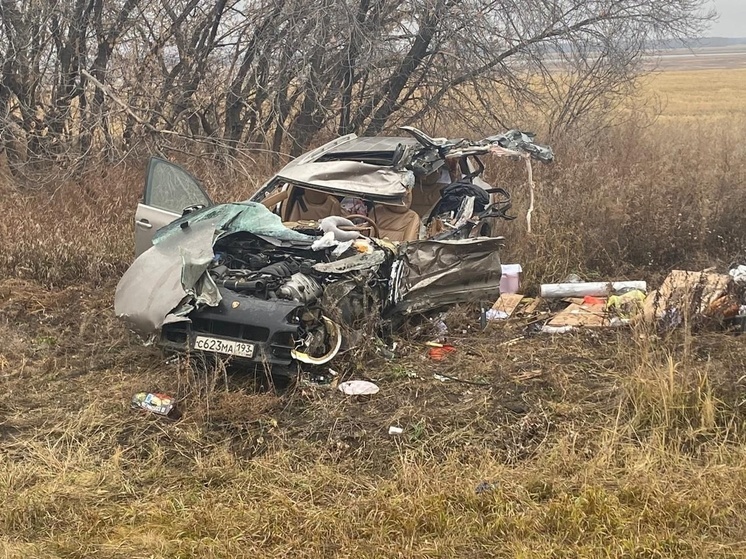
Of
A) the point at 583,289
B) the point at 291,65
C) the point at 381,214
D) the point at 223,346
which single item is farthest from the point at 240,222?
the point at 291,65

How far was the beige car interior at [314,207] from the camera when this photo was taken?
656 cm

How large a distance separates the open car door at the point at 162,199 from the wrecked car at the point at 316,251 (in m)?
0.01

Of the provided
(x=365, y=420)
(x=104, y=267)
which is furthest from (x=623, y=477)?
(x=104, y=267)

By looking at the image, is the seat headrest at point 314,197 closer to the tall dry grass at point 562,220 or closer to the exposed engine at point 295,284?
the exposed engine at point 295,284

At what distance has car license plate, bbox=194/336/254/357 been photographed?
442 centimetres

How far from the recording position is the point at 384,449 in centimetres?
394

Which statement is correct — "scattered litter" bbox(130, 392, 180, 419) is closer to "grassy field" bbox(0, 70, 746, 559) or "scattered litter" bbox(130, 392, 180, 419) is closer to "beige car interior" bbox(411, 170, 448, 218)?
"grassy field" bbox(0, 70, 746, 559)

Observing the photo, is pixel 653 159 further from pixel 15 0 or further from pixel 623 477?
pixel 15 0

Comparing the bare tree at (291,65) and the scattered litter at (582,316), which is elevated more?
the bare tree at (291,65)

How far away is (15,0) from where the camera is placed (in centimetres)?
938

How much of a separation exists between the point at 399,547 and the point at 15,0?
9.38 m

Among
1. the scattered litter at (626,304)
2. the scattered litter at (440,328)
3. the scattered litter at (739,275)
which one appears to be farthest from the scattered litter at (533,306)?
the scattered litter at (739,275)

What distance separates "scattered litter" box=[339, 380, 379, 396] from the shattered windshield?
1.21 meters

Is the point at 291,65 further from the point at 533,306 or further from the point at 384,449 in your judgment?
the point at 384,449
